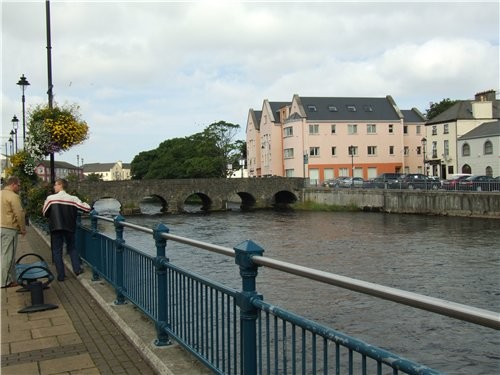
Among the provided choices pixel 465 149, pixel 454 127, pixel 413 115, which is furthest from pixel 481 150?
pixel 413 115

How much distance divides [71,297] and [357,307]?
271 inches

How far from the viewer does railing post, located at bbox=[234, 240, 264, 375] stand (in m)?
3.26

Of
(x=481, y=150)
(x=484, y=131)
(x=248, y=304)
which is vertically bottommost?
(x=248, y=304)

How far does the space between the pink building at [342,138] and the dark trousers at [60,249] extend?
2307 inches

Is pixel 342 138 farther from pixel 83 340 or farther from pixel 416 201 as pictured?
pixel 83 340

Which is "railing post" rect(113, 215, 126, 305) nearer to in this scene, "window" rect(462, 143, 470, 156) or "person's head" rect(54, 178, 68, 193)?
"person's head" rect(54, 178, 68, 193)

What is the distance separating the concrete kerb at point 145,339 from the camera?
4.40 m

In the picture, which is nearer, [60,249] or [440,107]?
[60,249]

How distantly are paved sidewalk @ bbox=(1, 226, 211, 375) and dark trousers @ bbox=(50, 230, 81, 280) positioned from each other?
1.01 meters

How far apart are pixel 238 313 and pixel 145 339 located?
1.04m

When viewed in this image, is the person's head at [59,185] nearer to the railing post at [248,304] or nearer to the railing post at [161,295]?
the railing post at [161,295]

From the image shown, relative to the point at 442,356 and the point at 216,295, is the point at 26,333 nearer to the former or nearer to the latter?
the point at 216,295

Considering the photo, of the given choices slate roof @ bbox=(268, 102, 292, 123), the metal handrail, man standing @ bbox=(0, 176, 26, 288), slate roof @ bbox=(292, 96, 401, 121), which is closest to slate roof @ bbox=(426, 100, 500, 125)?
slate roof @ bbox=(292, 96, 401, 121)

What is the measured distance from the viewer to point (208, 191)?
61.3m
